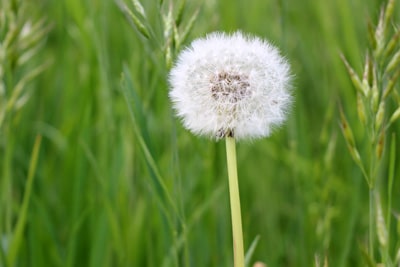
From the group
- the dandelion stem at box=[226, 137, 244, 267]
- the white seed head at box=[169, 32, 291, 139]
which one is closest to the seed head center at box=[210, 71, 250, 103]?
the white seed head at box=[169, 32, 291, 139]

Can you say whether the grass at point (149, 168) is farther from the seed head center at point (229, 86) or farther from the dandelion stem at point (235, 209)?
the dandelion stem at point (235, 209)

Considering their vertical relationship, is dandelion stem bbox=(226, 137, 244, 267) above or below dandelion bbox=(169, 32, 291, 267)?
below

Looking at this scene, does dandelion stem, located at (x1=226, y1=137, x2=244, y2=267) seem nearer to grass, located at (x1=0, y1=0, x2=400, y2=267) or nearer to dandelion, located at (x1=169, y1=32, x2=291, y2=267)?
dandelion, located at (x1=169, y1=32, x2=291, y2=267)

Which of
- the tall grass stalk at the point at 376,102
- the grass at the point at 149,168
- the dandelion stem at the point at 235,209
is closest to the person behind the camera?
the dandelion stem at the point at 235,209

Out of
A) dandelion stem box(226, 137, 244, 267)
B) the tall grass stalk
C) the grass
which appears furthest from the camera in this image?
the grass

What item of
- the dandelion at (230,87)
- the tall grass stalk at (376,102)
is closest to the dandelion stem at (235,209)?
the dandelion at (230,87)

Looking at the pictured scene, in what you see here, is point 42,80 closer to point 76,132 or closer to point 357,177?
point 76,132

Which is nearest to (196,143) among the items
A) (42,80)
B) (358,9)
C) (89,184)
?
(89,184)

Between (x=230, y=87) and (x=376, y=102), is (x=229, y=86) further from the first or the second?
(x=376, y=102)
